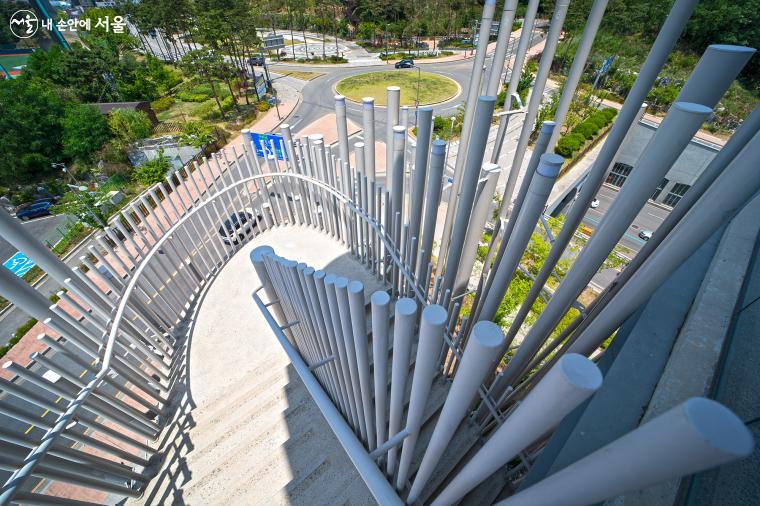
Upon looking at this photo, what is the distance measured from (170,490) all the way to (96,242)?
153 inches

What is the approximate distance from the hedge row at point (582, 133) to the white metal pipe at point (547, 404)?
81.0ft

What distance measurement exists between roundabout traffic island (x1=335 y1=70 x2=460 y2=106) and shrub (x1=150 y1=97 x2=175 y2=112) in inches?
772

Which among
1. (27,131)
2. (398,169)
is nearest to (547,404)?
(398,169)

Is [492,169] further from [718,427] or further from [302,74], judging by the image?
[302,74]

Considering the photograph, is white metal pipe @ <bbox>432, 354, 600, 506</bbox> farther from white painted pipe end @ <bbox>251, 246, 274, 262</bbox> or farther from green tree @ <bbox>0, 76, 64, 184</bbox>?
green tree @ <bbox>0, 76, 64, 184</bbox>

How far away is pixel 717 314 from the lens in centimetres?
253

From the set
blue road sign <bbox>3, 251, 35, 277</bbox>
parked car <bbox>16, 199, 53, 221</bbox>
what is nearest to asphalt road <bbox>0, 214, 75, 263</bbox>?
parked car <bbox>16, 199, 53, 221</bbox>

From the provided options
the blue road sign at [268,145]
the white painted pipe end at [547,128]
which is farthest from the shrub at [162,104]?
the white painted pipe end at [547,128]

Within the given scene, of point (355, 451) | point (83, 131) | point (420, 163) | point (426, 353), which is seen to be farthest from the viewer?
point (83, 131)

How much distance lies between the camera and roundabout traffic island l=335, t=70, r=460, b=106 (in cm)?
3125

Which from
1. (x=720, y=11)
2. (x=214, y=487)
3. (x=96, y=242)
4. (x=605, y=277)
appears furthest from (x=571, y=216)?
(x=720, y=11)

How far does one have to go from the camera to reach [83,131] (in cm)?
2452

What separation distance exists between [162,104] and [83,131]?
1265cm

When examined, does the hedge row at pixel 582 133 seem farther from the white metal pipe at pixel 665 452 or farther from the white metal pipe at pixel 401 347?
the white metal pipe at pixel 665 452
